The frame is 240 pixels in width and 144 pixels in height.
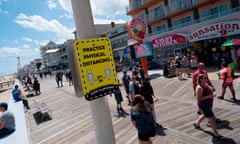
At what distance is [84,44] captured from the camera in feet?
7.28

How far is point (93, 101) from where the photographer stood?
2.29 meters

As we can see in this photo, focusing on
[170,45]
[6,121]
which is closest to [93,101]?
[6,121]

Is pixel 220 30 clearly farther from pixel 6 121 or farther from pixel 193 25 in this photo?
pixel 6 121

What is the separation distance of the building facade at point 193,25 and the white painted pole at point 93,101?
15.0 m

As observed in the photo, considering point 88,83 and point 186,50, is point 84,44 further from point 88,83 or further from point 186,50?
point 186,50

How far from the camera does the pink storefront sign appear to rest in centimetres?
1981

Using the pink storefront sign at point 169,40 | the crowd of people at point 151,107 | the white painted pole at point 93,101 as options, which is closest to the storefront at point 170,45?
the pink storefront sign at point 169,40

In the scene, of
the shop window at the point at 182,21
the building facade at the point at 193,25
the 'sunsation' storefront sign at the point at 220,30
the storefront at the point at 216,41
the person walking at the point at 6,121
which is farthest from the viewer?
the shop window at the point at 182,21

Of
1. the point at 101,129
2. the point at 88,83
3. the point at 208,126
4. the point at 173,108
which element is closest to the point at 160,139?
the point at 208,126

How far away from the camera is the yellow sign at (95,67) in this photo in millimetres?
2178

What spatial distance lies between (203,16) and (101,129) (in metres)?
22.5

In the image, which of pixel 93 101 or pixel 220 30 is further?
pixel 220 30

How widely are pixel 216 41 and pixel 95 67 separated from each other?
19421 millimetres

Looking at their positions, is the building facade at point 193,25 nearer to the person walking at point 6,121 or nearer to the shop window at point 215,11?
the shop window at point 215,11
